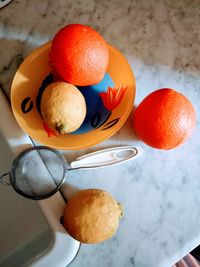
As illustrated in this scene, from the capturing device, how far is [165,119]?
0.67 meters

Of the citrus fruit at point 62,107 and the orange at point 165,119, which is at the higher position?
the citrus fruit at point 62,107

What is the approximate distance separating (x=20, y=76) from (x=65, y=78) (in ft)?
0.32

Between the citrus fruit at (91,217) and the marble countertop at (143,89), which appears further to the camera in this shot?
the marble countertop at (143,89)

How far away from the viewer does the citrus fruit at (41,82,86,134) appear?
0.65 m

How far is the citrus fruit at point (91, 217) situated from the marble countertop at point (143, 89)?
86 mm

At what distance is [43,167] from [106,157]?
13cm

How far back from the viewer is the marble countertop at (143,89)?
28.9 inches

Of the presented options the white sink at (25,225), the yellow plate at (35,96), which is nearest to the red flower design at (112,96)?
the yellow plate at (35,96)

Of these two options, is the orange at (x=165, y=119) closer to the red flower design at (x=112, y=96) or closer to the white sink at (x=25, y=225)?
the red flower design at (x=112, y=96)

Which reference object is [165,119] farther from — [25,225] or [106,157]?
[25,225]

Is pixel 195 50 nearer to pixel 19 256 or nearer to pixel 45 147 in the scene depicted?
pixel 45 147

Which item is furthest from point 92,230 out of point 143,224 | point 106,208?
point 143,224

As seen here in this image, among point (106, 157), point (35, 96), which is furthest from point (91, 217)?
point (35, 96)

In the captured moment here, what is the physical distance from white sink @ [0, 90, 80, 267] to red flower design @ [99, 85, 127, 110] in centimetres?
17
